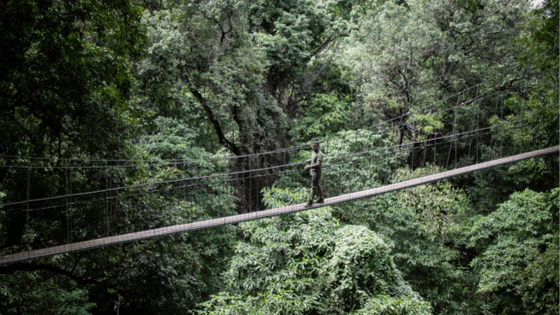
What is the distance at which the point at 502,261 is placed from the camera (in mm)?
8602

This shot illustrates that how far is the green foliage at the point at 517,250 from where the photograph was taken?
768 centimetres

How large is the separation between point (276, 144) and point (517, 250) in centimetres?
679

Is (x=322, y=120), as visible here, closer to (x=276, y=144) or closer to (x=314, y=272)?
(x=276, y=144)

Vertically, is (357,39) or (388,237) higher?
(357,39)

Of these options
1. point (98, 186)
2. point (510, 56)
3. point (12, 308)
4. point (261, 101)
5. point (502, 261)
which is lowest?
point (502, 261)

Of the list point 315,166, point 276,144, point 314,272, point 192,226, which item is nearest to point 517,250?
point 314,272

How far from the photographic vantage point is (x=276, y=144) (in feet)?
38.5

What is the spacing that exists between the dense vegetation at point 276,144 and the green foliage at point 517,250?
5cm

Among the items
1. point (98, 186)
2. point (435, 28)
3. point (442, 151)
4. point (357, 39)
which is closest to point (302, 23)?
point (357, 39)

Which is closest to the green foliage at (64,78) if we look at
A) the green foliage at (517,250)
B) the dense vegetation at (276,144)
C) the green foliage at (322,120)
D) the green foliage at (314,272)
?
the dense vegetation at (276,144)

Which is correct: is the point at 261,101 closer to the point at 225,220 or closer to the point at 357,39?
the point at 357,39

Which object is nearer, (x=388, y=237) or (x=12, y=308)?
(x=12, y=308)

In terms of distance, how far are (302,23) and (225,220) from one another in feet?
28.3

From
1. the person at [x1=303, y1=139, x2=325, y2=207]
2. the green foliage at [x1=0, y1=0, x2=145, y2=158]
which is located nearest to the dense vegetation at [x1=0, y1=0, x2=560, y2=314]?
the green foliage at [x1=0, y1=0, x2=145, y2=158]
